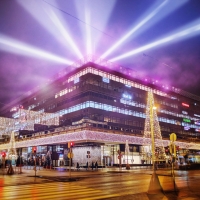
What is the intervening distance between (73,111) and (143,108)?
22159mm

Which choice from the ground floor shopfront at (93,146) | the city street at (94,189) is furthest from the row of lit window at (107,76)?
the city street at (94,189)

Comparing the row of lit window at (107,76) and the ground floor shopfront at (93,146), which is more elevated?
the row of lit window at (107,76)

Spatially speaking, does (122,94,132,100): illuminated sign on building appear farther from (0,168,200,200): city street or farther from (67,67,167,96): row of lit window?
(0,168,200,200): city street

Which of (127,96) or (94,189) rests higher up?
(127,96)

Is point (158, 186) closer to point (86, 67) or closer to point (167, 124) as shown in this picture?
point (86, 67)

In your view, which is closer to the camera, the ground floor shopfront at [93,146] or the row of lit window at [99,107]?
the ground floor shopfront at [93,146]

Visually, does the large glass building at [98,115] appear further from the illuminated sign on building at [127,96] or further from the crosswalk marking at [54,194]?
the crosswalk marking at [54,194]

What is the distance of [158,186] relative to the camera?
1274 centimetres

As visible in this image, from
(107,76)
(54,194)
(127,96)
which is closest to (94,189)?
(54,194)

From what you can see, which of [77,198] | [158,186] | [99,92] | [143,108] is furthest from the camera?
[143,108]

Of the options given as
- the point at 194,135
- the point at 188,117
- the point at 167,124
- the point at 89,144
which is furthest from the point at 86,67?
the point at 194,135

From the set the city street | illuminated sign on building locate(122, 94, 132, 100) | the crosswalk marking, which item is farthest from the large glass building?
the crosswalk marking

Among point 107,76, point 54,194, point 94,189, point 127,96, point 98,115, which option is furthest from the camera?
point 127,96

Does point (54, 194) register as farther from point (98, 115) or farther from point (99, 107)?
point (99, 107)
